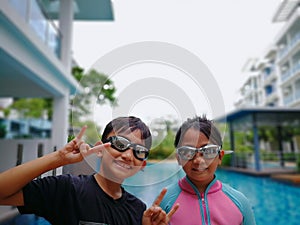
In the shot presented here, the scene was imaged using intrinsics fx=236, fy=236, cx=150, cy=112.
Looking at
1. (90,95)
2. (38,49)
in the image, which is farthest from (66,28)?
(90,95)

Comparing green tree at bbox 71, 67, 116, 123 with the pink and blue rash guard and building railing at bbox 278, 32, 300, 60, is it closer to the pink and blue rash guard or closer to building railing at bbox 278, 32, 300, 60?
the pink and blue rash guard

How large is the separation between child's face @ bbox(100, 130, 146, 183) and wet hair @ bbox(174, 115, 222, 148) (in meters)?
0.13

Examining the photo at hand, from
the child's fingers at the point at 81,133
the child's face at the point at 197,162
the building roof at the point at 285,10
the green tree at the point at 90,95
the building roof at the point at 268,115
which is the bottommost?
the child's face at the point at 197,162

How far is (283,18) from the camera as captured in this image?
1445 centimetres

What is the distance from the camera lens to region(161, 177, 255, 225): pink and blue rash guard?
65cm

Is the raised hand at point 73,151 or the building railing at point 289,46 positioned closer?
the raised hand at point 73,151

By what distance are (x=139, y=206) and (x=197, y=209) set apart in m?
0.17

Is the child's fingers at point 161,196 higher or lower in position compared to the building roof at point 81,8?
lower

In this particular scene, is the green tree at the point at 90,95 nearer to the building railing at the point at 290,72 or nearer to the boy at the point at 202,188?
the boy at the point at 202,188

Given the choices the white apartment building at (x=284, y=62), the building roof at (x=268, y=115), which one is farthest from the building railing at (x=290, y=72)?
the building roof at (x=268, y=115)

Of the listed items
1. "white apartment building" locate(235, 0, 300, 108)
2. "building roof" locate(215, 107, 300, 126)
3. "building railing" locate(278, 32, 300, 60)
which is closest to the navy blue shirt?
"building roof" locate(215, 107, 300, 126)

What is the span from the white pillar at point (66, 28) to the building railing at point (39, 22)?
0.09 m

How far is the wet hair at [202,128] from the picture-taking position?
636 millimetres

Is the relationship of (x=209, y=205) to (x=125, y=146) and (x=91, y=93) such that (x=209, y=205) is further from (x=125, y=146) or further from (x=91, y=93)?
(x=91, y=93)
